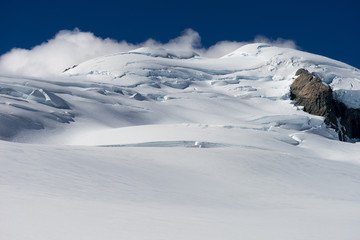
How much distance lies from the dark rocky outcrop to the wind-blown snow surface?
3.00m

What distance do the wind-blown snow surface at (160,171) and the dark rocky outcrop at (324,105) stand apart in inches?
118

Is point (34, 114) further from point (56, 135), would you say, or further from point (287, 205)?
point (287, 205)

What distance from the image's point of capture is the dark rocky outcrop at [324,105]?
34.7 meters

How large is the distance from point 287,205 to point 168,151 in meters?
5.11

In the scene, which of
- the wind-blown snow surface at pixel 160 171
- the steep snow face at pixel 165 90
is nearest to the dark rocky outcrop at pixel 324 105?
the steep snow face at pixel 165 90

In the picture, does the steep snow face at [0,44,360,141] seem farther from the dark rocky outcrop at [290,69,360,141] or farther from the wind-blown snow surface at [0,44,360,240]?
the dark rocky outcrop at [290,69,360,141]

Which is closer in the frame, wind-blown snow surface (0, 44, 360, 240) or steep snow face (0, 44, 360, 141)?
wind-blown snow surface (0, 44, 360, 240)

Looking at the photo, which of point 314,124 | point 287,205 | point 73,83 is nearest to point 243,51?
point 314,124

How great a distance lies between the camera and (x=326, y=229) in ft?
17.2

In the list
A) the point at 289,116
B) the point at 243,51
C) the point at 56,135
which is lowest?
the point at 56,135

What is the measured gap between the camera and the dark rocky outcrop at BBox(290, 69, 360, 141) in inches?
1366

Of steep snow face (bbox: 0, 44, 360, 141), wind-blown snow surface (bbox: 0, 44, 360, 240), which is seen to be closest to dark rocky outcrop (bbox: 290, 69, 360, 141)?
steep snow face (bbox: 0, 44, 360, 141)

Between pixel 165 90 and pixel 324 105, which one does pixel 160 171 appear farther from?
pixel 324 105

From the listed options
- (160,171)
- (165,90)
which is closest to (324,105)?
(165,90)
